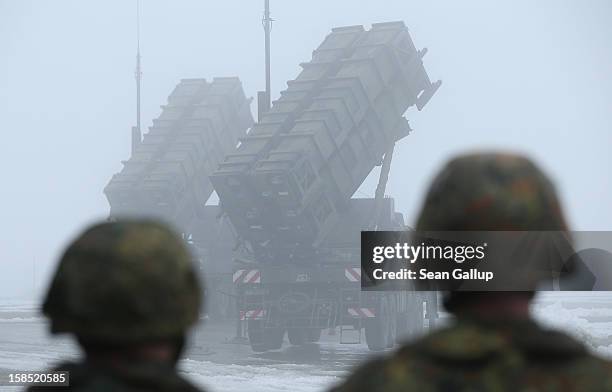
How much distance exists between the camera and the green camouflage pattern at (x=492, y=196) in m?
2.19

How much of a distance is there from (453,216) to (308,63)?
1913 centimetres

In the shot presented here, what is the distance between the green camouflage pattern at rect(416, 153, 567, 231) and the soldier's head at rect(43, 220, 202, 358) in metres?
0.49

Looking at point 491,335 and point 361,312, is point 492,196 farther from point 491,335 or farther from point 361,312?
point 361,312

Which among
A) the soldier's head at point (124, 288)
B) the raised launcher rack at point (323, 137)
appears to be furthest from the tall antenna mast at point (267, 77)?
the soldier's head at point (124, 288)

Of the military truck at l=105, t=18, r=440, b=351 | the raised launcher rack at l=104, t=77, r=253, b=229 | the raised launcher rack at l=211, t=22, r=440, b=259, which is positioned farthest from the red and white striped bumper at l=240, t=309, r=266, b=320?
the raised launcher rack at l=104, t=77, r=253, b=229

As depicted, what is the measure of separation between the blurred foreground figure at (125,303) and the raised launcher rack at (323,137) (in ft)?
56.9

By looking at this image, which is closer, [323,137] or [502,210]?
[502,210]

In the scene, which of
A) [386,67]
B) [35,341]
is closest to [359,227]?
[386,67]

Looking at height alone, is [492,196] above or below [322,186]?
below

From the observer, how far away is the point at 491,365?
2.14 m

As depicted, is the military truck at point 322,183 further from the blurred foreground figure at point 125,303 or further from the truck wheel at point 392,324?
the blurred foreground figure at point 125,303

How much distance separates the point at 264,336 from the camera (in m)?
21.4

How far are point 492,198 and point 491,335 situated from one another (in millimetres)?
236

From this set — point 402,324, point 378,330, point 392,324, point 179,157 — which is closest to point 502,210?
point 378,330
